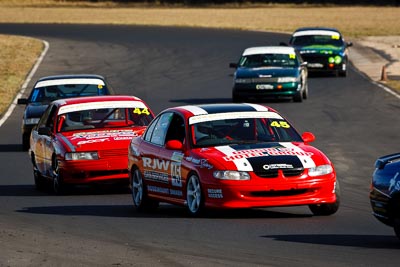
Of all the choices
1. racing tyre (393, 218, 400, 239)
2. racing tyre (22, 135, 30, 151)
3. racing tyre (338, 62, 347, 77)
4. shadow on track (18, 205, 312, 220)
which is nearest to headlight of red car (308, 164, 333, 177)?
shadow on track (18, 205, 312, 220)

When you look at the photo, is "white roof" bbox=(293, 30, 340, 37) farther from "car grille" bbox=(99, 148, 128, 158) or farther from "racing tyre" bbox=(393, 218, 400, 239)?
"racing tyre" bbox=(393, 218, 400, 239)

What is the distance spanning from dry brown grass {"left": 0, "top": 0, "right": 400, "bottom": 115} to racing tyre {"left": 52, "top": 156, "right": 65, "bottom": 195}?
101 feet

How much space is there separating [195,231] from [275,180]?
1286 mm

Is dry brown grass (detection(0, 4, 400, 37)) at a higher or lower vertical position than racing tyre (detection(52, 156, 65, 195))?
lower

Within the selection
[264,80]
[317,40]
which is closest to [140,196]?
[264,80]

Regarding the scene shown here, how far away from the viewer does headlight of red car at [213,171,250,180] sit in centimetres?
1377

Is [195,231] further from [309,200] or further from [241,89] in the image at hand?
[241,89]

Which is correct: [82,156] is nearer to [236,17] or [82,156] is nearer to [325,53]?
Result: [325,53]

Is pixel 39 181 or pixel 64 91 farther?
pixel 64 91

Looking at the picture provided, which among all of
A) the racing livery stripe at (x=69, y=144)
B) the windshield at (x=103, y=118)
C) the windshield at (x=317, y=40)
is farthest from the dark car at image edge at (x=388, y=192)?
the windshield at (x=317, y=40)

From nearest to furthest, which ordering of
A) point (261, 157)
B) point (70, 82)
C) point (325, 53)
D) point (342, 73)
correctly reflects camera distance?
point (261, 157) < point (70, 82) < point (342, 73) < point (325, 53)

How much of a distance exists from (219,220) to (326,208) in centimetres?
124

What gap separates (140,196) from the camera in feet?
51.1

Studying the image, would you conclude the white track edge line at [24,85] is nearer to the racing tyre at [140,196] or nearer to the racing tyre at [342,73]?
the racing tyre at [342,73]
